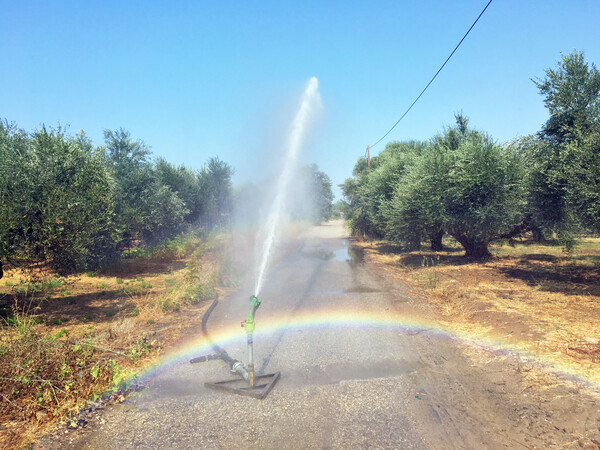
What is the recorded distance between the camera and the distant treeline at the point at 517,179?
11766mm

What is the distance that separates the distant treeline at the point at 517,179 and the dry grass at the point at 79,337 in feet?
33.9

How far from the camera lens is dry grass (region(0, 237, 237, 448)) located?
189 inches

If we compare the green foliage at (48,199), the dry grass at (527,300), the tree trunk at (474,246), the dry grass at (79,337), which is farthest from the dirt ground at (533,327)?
the green foliage at (48,199)

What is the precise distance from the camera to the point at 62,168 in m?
10.4

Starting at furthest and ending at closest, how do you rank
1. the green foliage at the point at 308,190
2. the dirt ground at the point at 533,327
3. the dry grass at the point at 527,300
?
the green foliage at the point at 308,190 → the dry grass at the point at 527,300 → the dirt ground at the point at 533,327

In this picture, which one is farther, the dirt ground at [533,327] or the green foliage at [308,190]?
the green foliage at [308,190]

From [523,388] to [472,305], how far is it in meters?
5.17

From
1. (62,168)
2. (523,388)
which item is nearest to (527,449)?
(523,388)

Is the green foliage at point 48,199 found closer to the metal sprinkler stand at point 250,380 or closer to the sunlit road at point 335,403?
the sunlit road at point 335,403

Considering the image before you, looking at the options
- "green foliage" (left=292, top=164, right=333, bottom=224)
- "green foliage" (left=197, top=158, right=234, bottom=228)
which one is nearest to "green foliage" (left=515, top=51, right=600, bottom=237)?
"green foliage" (left=292, top=164, right=333, bottom=224)

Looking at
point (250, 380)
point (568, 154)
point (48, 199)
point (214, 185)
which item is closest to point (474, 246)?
point (568, 154)

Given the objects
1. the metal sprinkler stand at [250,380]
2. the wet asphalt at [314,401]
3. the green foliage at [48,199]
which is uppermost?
the green foliage at [48,199]

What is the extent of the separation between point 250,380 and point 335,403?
4.54 feet

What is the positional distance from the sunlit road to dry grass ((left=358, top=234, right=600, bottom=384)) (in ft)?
4.75
